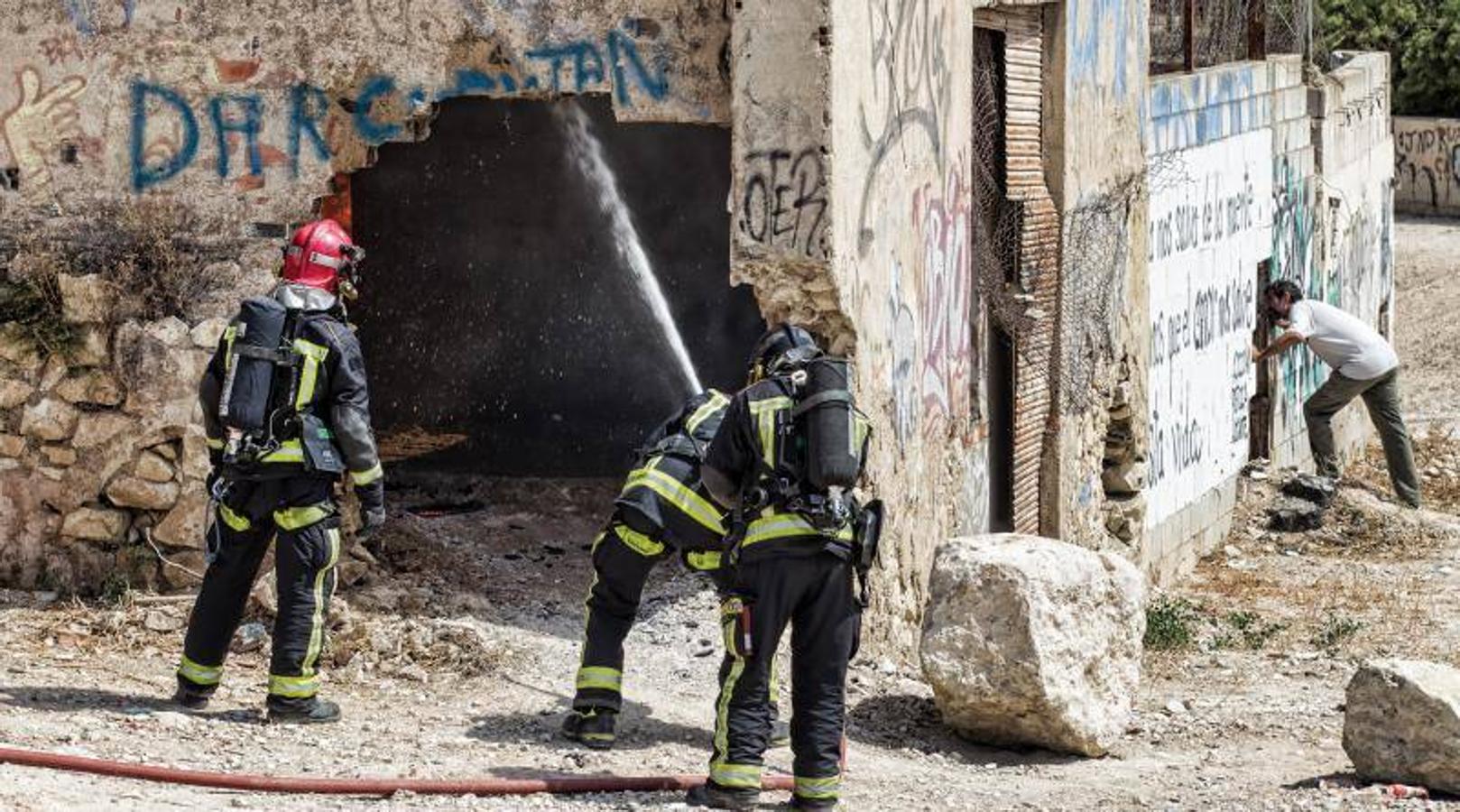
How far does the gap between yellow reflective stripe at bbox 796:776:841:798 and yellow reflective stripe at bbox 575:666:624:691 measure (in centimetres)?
100

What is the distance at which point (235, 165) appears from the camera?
10.2 meters

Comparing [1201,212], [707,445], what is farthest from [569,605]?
[1201,212]

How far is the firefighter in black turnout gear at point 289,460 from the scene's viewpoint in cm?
838

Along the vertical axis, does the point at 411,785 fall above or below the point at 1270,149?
below

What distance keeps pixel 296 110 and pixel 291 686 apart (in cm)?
292

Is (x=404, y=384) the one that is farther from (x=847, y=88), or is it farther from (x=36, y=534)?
(x=847, y=88)

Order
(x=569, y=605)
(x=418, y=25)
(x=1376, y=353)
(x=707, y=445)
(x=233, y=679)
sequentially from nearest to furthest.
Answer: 1. (x=707, y=445)
2. (x=233, y=679)
3. (x=418, y=25)
4. (x=569, y=605)
5. (x=1376, y=353)

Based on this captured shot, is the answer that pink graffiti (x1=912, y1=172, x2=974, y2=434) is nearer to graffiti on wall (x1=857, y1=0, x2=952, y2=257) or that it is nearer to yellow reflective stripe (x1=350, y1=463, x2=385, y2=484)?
graffiti on wall (x1=857, y1=0, x2=952, y2=257)

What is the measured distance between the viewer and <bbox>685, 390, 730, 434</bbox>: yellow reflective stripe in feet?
28.1

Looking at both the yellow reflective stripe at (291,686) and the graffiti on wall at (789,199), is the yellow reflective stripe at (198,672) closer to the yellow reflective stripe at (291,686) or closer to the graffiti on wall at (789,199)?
the yellow reflective stripe at (291,686)

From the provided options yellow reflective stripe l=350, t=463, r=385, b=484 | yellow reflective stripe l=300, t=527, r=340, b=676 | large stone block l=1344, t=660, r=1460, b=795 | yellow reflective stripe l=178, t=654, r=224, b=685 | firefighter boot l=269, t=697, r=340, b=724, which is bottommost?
large stone block l=1344, t=660, r=1460, b=795

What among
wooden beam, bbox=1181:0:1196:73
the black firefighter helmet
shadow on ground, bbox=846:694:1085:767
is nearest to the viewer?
the black firefighter helmet

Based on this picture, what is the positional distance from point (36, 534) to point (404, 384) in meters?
3.55

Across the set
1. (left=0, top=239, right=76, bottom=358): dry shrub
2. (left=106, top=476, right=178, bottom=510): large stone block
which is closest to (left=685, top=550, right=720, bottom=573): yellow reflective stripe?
(left=106, top=476, right=178, bottom=510): large stone block
